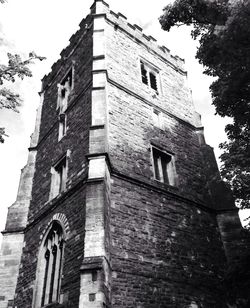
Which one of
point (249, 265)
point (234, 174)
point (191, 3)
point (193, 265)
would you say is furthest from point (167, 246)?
point (191, 3)

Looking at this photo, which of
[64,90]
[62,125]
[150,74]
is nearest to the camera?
[62,125]

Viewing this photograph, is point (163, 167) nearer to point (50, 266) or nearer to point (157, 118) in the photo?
point (157, 118)

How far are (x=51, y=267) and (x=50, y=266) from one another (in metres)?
0.07

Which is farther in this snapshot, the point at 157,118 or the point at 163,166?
the point at 157,118

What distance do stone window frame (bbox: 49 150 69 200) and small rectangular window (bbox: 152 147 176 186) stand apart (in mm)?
3120

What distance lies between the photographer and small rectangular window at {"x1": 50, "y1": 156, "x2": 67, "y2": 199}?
37.9 feet

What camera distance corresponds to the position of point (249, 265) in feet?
28.8

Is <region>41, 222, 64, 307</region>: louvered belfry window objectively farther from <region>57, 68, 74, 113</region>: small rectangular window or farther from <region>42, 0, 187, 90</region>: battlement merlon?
<region>42, 0, 187, 90</region>: battlement merlon

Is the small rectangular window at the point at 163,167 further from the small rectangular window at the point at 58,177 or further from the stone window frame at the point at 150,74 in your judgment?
the stone window frame at the point at 150,74

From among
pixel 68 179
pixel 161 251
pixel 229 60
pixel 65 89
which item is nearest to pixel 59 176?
pixel 68 179

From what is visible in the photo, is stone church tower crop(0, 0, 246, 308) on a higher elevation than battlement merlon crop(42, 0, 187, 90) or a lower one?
lower

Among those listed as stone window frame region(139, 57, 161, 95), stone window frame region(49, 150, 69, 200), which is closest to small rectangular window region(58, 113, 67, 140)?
stone window frame region(49, 150, 69, 200)

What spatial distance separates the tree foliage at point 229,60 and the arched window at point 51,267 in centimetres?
538

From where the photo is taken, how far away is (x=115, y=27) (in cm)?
1495
